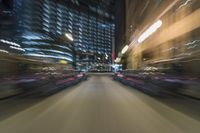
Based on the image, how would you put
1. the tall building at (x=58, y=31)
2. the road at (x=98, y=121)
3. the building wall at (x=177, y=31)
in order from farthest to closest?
the tall building at (x=58, y=31), the building wall at (x=177, y=31), the road at (x=98, y=121)

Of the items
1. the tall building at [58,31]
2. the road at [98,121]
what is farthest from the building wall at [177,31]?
the road at [98,121]

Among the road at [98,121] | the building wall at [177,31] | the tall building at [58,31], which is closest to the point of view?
the road at [98,121]

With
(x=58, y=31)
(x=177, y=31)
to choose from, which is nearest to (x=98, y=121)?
(x=177, y=31)

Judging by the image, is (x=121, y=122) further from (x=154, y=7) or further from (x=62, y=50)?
(x=62, y=50)

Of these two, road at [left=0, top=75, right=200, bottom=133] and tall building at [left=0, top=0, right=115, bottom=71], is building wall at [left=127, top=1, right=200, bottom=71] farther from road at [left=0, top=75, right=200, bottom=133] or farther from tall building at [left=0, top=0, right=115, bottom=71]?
road at [left=0, top=75, right=200, bottom=133]

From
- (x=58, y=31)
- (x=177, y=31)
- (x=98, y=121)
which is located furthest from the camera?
(x=58, y=31)

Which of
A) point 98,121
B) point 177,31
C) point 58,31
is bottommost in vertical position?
point 98,121

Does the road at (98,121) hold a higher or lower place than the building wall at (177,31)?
lower

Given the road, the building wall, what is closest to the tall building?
the building wall

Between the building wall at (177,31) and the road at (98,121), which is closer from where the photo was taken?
the road at (98,121)

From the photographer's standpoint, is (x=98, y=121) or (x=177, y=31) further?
(x=177, y=31)

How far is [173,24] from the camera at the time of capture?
45594mm

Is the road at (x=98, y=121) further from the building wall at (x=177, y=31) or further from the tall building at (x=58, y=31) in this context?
the tall building at (x=58, y=31)

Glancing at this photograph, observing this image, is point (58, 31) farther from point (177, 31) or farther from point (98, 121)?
point (98, 121)
